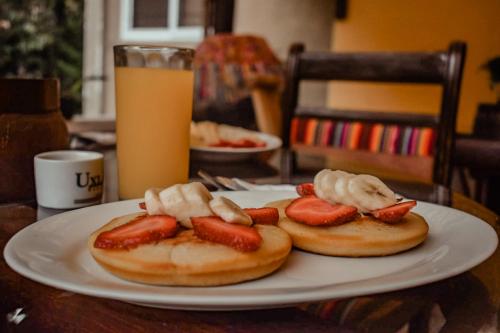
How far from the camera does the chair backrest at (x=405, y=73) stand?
1822mm

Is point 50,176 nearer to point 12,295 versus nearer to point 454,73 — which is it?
point 12,295

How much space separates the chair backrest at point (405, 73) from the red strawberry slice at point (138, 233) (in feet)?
4.07

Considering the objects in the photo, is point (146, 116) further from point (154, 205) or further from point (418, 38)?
point (418, 38)

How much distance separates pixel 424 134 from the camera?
Result: 96.7 inches

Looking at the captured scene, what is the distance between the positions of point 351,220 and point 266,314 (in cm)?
23

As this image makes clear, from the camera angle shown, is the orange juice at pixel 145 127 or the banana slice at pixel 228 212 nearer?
the banana slice at pixel 228 212

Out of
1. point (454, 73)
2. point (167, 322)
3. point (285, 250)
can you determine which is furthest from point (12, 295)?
point (454, 73)

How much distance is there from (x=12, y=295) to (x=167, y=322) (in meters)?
0.17

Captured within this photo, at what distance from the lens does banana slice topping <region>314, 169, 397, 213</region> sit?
74 centimetres

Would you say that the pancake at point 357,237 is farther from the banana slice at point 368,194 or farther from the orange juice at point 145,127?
the orange juice at point 145,127

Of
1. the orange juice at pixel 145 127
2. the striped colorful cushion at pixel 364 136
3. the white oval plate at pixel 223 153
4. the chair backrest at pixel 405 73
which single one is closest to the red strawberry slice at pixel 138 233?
the orange juice at pixel 145 127

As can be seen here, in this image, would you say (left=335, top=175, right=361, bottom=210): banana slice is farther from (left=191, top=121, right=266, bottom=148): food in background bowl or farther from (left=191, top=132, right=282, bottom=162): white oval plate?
(left=191, top=121, right=266, bottom=148): food in background bowl

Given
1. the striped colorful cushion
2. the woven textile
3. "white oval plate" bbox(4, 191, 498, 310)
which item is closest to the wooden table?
"white oval plate" bbox(4, 191, 498, 310)

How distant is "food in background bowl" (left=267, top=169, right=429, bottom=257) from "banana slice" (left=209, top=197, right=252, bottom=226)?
0.28 feet
